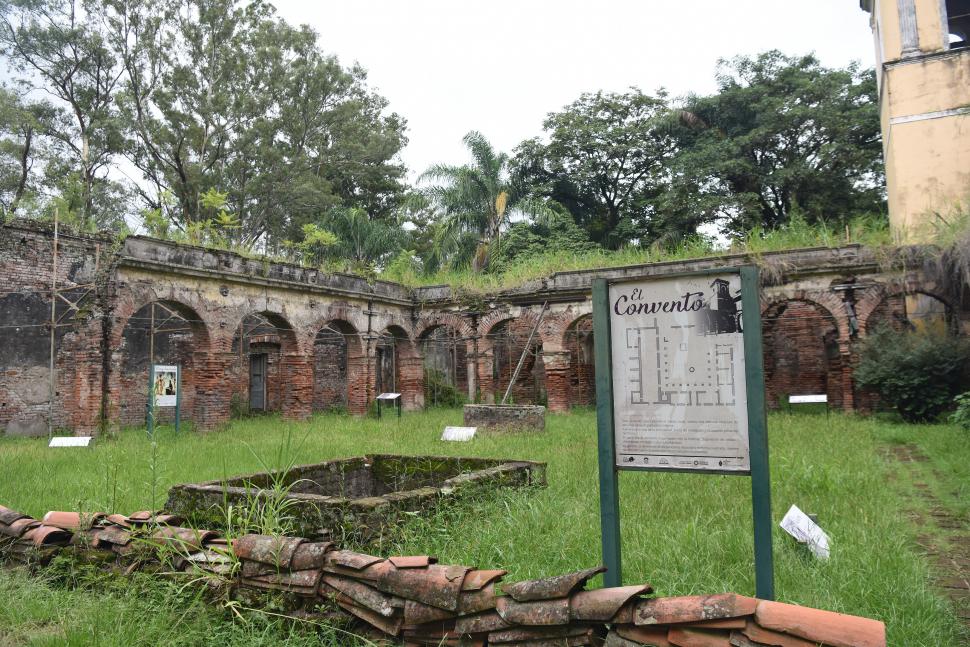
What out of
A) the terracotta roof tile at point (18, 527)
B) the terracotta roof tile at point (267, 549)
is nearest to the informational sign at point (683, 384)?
the terracotta roof tile at point (267, 549)

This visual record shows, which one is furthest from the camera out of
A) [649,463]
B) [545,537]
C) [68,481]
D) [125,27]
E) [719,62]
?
[719,62]

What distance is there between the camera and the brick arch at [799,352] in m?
18.1

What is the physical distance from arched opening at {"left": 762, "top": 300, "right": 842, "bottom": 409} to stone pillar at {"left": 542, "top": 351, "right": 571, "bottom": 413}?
17.7ft

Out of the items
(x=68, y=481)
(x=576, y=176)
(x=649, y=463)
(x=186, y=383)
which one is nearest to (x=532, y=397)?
(x=186, y=383)

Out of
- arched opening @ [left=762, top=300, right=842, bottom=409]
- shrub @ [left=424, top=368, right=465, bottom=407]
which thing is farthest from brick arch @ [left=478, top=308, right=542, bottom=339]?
arched opening @ [left=762, top=300, right=842, bottom=409]

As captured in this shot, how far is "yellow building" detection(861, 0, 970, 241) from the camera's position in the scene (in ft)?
54.2

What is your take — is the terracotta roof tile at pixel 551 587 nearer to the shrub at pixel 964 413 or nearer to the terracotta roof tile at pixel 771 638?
the terracotta roof tile at pixel 771 638

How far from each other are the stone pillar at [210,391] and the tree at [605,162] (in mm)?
16937

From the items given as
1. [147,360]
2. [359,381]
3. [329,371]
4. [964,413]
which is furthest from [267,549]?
[329,371]

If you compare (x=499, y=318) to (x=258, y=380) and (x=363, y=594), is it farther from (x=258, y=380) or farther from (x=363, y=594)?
(x=363, y=594)

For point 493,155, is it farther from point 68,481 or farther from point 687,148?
point 68,481

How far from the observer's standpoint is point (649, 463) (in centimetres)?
306

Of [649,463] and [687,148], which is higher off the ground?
[687,148]

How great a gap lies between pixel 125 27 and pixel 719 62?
Result: 73.8ft
